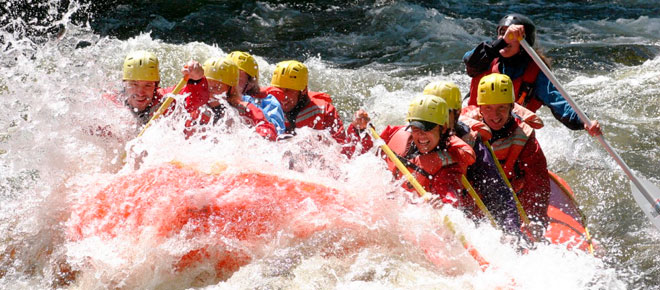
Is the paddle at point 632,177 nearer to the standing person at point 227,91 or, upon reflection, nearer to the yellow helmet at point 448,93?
the yellow helmet at point 448,93

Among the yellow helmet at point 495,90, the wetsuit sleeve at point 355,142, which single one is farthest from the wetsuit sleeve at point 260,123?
the yellow helmet at point 495,90

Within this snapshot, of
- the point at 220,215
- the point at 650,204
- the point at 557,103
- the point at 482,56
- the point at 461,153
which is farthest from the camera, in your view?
the point at 482,56

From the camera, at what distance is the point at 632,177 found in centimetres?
539

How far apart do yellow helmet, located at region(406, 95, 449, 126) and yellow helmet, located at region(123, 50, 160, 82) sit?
2.03 metres

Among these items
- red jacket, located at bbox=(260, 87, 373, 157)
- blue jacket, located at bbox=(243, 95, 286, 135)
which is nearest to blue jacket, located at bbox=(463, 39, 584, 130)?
red jacket, located at bbox=(260, 87, 373, 157)

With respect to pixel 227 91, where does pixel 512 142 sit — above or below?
below

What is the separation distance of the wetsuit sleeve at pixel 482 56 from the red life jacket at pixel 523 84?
2.4 inches

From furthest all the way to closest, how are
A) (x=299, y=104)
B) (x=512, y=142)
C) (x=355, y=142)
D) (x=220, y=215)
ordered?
(x=299, y=104) → (x=355, y=142) → (x=512, y=142) → (x=220, y=215)

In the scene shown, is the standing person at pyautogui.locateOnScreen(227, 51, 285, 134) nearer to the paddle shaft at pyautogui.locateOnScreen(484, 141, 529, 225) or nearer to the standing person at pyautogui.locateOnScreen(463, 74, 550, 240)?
the standing person at pyautogui.locateOnScreen(463, 74, 550, 240)

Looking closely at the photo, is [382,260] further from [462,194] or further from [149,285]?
[149,285]

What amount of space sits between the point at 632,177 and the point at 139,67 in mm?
3751

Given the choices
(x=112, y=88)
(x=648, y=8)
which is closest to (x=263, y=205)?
(x=112, y=88)

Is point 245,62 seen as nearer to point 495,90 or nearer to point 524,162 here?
point 495,90

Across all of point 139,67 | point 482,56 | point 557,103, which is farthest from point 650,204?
point 139,67
